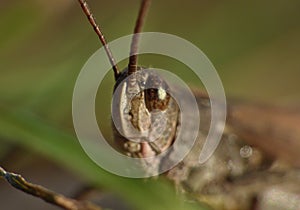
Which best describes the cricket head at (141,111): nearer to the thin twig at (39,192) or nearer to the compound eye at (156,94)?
the compound eye at (156,94)

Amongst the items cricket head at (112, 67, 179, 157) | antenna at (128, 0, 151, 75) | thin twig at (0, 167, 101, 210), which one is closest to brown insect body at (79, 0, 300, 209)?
cricket head at (112, 67, 179, 157)

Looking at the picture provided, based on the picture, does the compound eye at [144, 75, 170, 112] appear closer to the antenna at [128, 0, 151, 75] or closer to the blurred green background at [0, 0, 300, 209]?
the antenna at [128, 0, 151, 75]

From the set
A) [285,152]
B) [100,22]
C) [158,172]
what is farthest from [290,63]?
[158,172]

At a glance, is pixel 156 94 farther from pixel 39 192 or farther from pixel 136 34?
pixel 39 192

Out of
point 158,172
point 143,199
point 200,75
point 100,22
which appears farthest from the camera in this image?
point 100,22

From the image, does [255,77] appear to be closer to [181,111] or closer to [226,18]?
[226,18]

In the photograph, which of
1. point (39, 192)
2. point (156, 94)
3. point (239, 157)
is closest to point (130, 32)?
point (239, 157)
